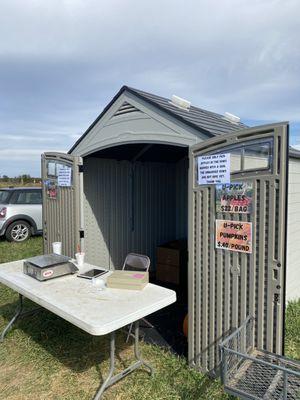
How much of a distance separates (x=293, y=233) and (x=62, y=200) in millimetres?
3334

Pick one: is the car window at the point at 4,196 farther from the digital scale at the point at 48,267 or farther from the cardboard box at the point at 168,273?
the digital scale at the point at 48,267

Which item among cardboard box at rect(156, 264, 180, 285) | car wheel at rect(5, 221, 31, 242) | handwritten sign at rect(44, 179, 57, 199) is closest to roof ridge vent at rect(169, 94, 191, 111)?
handwritten sign at rect(44, 179, 57, 199)

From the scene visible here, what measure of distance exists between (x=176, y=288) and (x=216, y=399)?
9.73ft

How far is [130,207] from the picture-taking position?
20.0 feet

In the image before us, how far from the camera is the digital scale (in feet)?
10.8

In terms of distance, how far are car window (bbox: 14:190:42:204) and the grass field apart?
5.61 metres

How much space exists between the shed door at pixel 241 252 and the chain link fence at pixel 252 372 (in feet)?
0.31

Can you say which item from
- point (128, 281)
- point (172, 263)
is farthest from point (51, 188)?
point (128, 281)

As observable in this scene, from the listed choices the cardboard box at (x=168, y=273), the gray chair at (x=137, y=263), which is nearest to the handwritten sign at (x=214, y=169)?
the gray chair at (x=137, y=263)

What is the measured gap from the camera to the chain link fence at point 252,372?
2.13 m

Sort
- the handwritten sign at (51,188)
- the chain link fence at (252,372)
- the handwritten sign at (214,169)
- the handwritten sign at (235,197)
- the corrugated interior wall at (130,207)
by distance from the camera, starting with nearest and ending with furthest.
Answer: the chain link fence at (252,372), the handwritten sign at (235,197), the handwritten sign at (214,169), the handwritten sign at (51,188), the corrugated interior wall at (130,207)

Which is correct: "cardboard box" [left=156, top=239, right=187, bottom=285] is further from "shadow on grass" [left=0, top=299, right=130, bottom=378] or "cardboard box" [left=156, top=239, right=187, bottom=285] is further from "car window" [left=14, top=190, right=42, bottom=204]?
"car window" [left=14, top=190, right=42, bottom=204]

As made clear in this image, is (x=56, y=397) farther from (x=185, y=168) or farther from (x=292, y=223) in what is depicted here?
(x=185, y=168)

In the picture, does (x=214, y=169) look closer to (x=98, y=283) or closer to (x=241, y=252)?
(x=241, y=252)
